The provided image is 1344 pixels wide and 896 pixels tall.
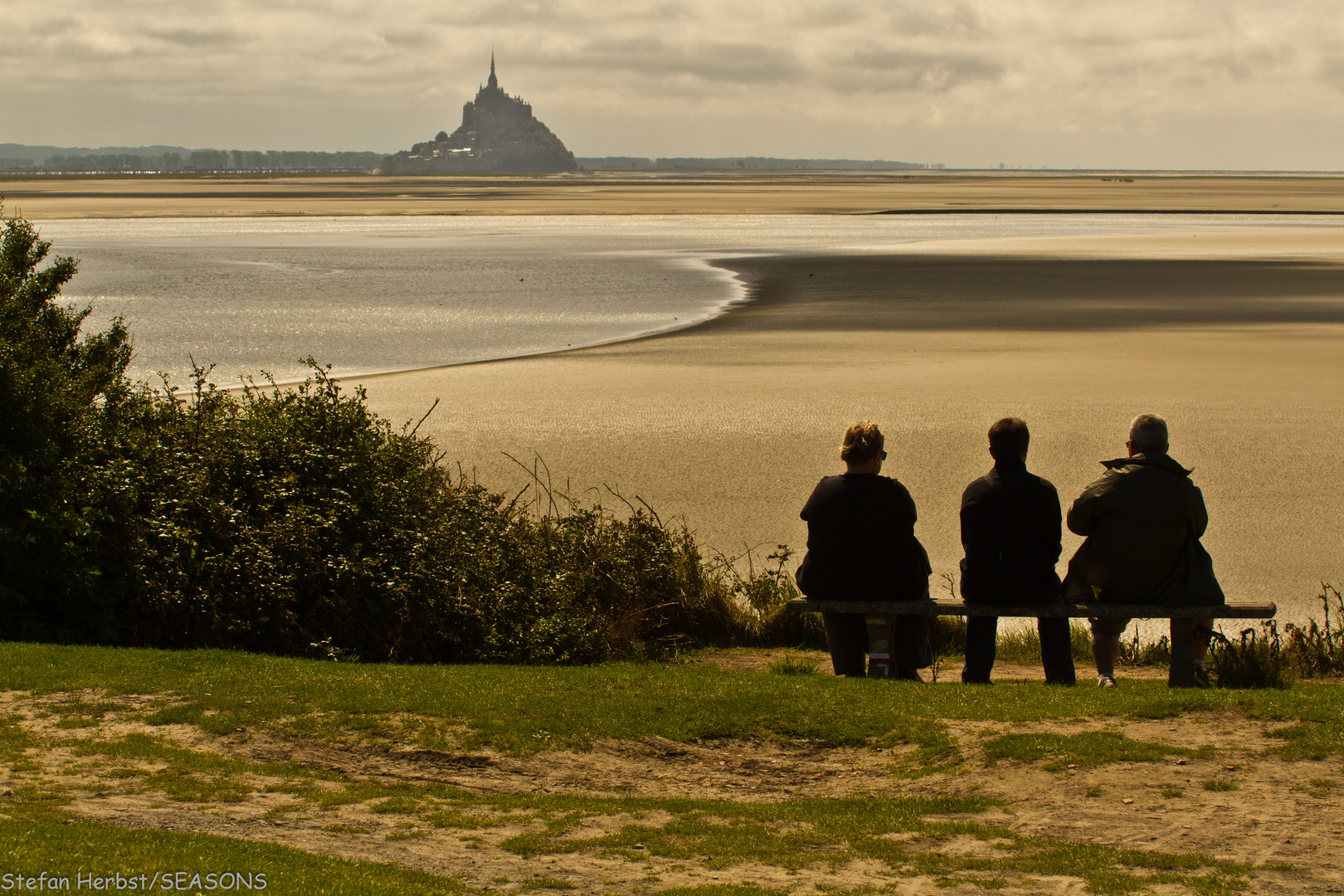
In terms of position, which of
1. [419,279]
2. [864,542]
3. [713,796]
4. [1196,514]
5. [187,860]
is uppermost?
[419,279]

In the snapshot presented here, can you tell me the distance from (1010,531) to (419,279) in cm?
3616

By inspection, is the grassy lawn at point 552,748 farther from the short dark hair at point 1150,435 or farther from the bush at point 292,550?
the short dark hair at point 1150,435

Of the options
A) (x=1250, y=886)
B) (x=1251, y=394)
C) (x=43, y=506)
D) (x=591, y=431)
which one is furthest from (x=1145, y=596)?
(x=1251, y=394)

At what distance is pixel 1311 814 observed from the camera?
527 cm

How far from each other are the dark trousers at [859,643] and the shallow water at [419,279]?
16999mm

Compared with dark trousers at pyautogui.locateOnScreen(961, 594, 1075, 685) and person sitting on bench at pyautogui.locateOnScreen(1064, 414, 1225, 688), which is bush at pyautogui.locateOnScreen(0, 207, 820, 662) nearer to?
dark trousers at pyautogui.locateOnScreen(961, 594, 1075, 685)

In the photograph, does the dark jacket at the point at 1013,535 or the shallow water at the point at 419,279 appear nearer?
the dark jacket at the point at 1013,535

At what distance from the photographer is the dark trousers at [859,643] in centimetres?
781

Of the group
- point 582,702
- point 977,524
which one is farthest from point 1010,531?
point 582,702

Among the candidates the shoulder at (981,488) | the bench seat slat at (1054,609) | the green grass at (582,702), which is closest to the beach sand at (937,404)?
the bench seat slat at (1054,609)

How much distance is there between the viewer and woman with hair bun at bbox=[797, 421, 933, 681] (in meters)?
7.38

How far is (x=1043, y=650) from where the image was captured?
7.72 metres

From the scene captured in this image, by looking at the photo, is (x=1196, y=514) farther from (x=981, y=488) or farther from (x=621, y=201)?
(x=621, y=201)

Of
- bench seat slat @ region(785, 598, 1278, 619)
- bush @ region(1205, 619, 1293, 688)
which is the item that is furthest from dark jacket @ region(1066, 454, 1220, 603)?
bush @ region(1205, 619, 1293, 688)
